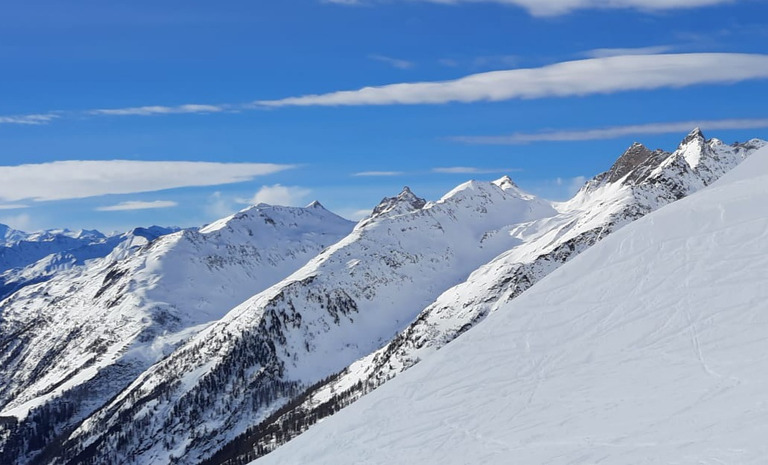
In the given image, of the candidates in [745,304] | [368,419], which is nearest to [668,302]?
[745,304]

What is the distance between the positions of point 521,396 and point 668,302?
57.7 feet

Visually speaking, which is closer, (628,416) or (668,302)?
(628,416)

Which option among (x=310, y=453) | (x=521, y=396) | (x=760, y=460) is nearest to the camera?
(x=760, y=460)

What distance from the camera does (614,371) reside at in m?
59.6

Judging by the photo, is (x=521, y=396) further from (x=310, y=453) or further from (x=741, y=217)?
(x=741, y=217)

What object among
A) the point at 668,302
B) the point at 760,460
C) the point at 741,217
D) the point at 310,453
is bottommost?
the point at 760,460

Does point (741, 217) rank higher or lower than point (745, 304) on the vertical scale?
higher

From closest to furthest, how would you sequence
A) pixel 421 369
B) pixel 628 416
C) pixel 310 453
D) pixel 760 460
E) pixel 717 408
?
pixel 760 460 → pixel 717 408 → pixel 628 416 → pixel 310 453 → pixel 421 369

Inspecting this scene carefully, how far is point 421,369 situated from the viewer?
74000mm

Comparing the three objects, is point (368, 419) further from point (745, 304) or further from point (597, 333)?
point (745, 304)

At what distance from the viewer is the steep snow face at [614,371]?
155 ft

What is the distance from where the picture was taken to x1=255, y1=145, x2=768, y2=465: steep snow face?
155ft

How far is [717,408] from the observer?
153 feet

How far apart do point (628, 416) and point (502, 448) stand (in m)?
9.03
